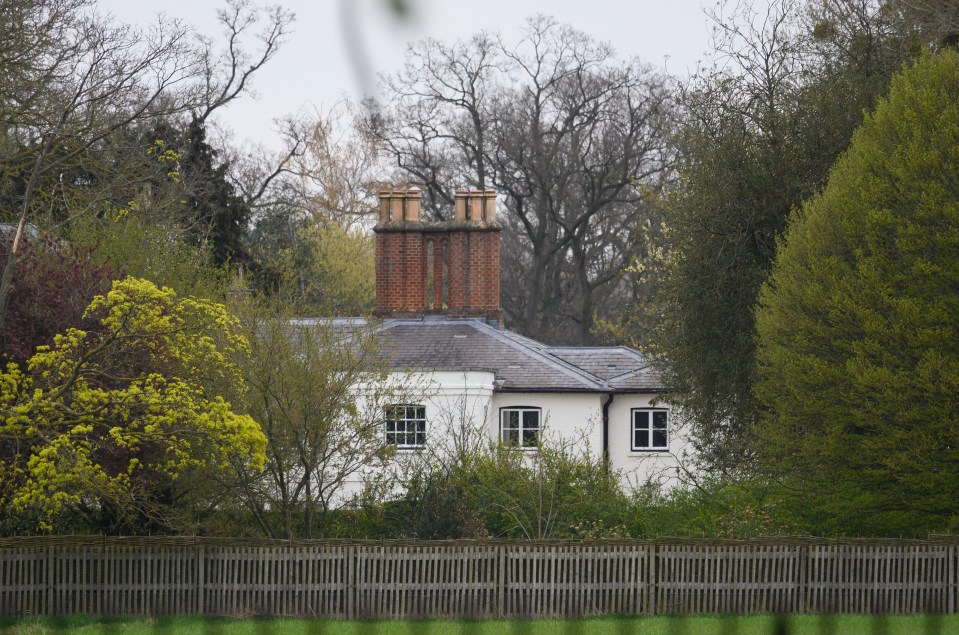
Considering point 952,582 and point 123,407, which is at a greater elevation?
point 123,407

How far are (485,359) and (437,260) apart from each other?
3777 mm

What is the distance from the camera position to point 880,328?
17.8 meters

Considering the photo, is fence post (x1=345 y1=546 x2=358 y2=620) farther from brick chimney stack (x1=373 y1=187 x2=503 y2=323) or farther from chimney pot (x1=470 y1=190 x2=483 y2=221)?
chimney pot (x1=470 y1=190 x2=483 y2=221)

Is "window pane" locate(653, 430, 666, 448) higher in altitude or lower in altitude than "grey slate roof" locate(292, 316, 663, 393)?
lower

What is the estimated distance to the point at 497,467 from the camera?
21.0 m

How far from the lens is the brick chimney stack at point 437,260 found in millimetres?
31359

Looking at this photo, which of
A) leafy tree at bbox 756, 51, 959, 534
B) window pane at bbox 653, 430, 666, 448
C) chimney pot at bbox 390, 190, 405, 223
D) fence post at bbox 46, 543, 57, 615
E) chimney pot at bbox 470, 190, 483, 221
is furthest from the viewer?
chimney pot at bbox 390, 190, 405, 223

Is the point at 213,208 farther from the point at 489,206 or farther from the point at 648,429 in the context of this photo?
the point at 648,429

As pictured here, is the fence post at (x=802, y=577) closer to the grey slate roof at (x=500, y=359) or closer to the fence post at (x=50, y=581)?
the grey slate roof at (x=500, y=359)

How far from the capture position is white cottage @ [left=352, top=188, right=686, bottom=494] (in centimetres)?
2870

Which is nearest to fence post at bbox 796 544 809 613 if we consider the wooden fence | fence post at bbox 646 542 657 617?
the wooden fence

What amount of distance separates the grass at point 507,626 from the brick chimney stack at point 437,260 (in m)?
14.7

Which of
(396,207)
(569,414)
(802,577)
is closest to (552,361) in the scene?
(569,414)

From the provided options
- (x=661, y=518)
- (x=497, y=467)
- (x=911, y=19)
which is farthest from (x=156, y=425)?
(x=911, y=19)
